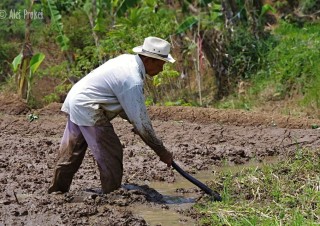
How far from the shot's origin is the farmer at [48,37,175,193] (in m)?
6.21

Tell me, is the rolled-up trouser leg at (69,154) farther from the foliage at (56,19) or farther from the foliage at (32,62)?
the foliage at (56,19)

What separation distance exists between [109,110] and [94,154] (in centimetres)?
43

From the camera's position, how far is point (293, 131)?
1008 centimetres

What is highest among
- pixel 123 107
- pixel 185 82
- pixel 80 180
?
pixel 123 107

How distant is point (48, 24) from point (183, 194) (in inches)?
410

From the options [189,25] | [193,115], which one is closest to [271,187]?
[193,115]

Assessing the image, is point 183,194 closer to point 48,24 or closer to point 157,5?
point 157,5

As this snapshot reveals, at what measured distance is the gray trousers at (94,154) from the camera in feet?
21.3

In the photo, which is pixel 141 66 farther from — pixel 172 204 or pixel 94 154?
pixel 172 204

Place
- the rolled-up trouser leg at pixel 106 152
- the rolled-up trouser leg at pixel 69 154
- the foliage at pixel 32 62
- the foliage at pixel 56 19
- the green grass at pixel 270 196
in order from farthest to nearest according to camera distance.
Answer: the foliage at pixel 56 19, the foliage at pixel 32 62, the rolled-up trouser leg at pixel 69 154, the rolled-up trouser leg at pixel 106 152, the green grass at pixel 270 196

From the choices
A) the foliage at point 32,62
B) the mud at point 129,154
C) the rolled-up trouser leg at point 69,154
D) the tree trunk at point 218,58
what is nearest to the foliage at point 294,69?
the tree trunk at point 218,58

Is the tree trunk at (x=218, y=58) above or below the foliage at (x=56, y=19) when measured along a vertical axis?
below

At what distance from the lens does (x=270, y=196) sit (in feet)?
21.1

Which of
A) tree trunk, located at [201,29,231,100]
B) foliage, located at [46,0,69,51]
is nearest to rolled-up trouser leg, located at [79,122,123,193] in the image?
foliage, located at [46,0,69,51]
